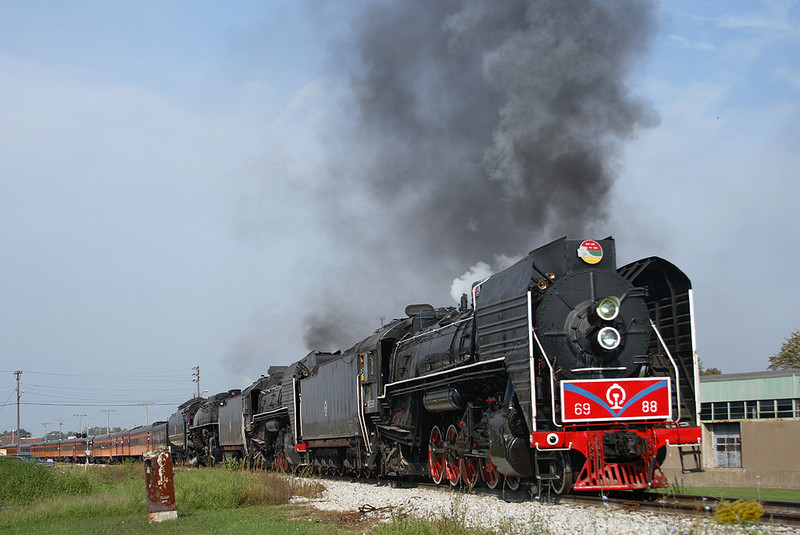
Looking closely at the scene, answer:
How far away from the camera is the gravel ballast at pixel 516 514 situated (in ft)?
25.3

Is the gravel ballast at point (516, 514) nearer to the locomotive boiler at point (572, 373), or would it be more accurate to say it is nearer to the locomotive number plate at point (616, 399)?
the locomotive boiler at point (572, 373)

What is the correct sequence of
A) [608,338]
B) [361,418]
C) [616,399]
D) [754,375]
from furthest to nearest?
[754,375]
[361,418]
[608,338]
[616,399]

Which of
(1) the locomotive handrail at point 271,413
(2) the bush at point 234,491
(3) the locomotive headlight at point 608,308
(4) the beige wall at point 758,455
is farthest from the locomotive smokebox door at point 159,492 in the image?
(1) the locomotive handrail at point 271,413

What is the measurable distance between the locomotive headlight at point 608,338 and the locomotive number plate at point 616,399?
507 mm

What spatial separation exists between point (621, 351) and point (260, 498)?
296 inches

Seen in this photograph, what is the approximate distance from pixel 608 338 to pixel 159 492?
7.67 metres

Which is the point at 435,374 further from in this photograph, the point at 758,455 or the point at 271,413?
the point at 271,413

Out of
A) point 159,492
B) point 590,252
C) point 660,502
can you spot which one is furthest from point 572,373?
point 159,492

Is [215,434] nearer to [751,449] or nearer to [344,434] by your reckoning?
[344,434]

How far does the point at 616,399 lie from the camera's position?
11.2 meters

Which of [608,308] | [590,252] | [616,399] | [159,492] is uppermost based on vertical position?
[590,252]

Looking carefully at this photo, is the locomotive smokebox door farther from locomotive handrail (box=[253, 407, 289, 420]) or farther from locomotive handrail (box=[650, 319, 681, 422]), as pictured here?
locomotive handrail (box=[253, 407, 289, 420])

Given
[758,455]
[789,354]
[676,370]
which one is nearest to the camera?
[676,370]

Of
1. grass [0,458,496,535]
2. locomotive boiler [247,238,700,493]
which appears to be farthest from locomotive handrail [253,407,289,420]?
locomotive boiler [247,238,700,493]
